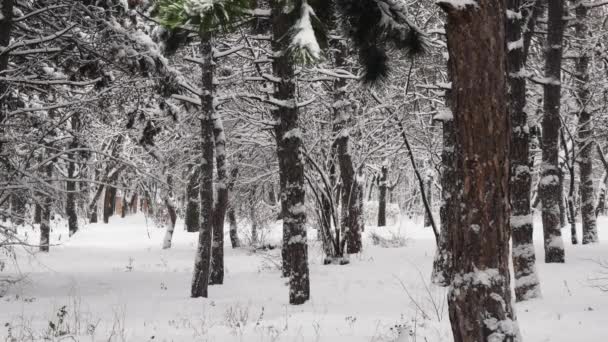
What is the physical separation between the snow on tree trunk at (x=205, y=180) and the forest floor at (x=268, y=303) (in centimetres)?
43

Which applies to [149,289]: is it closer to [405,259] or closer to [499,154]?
[405,259]

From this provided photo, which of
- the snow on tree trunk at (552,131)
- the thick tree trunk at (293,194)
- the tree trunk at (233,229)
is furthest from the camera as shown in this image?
the tree trunk at (233,229)

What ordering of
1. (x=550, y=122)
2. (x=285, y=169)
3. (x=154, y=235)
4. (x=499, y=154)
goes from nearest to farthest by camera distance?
(x=499, y=154) < (x=285, y=169) < (x=550, y=122) < (x=154, y=235)

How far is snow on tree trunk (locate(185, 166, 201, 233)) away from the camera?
18281 mm

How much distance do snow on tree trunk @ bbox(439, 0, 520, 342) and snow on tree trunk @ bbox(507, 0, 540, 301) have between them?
159 inches

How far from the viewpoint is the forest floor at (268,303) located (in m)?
6.33

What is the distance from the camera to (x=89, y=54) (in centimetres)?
899

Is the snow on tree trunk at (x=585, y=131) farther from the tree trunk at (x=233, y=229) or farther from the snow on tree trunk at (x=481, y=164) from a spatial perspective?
the snow on tree trunk at (x=481, y=164)

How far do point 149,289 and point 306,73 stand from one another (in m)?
6.38

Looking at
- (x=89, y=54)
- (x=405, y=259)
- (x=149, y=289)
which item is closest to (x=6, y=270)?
(x=149, y=289)

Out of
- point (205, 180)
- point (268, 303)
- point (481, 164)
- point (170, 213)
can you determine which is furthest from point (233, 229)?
point (481, 164)

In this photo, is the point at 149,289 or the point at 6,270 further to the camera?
the point at 6,270

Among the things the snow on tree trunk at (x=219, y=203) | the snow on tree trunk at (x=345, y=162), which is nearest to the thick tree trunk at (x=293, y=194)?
the snow on tree trunk at (x=219, y=203)

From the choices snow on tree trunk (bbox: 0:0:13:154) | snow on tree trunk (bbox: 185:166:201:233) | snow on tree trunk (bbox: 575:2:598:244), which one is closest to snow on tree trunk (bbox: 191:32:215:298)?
snow on tree trunk (bbox: 0:0:13:154)
